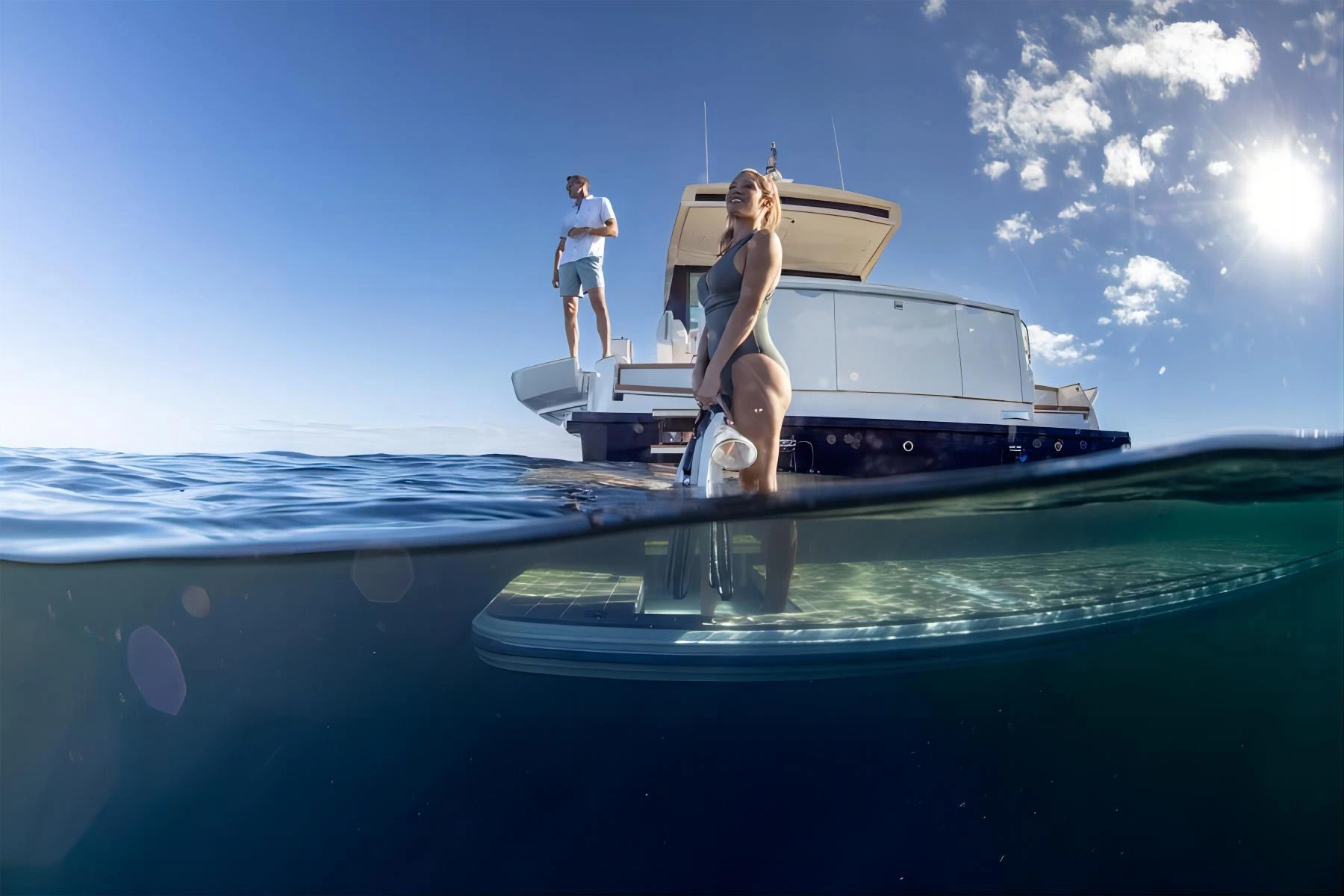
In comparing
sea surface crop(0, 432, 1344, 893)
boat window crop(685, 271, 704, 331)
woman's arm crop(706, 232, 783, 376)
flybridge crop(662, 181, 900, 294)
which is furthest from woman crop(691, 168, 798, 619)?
boat window crop(685, 271, 704, 331)

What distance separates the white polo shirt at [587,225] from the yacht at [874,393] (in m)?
1.41

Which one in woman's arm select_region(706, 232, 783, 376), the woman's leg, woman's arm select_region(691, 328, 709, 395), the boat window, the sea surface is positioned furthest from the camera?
the boat window

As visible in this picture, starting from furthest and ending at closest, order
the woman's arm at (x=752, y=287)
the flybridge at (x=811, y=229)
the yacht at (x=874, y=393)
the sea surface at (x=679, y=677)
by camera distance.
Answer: the flybridge at (x=811, y=229), the yacht at (x=874, y=393), the sea surface at (x=679, y=677), the woman's arm at (x=752, y=287)

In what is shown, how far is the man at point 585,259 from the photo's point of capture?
23.3ft

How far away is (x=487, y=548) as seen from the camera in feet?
14.7

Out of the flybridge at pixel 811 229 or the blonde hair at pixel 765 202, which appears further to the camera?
the flybridge at pixel 811 229

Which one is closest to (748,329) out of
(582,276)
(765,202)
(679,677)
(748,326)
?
(748,326)

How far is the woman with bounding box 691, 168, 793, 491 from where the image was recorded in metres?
3.13

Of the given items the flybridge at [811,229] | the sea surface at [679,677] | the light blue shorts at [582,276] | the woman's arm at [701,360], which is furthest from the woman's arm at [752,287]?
the light blue shorts at [582,276]

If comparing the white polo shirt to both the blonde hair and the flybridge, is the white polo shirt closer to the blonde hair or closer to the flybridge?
the flybridge

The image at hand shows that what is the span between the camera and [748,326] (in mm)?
3162

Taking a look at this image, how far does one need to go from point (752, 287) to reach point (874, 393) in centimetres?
266

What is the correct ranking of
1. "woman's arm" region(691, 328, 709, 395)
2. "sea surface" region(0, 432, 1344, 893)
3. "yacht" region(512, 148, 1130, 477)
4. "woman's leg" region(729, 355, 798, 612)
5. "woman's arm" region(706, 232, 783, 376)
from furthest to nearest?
"yacht" region(512, 148, 1130, 477), "sea surface" region(0, 432, 1344, 893), "woman's arm" region(691, 328, 709, 395), "woman's leg" region(729, 355, 798, 612), "woman's arm" region(706, 232, 783, 376)

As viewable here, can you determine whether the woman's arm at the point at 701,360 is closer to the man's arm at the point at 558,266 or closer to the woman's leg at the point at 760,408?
the woman's leg at the point at 760,408
